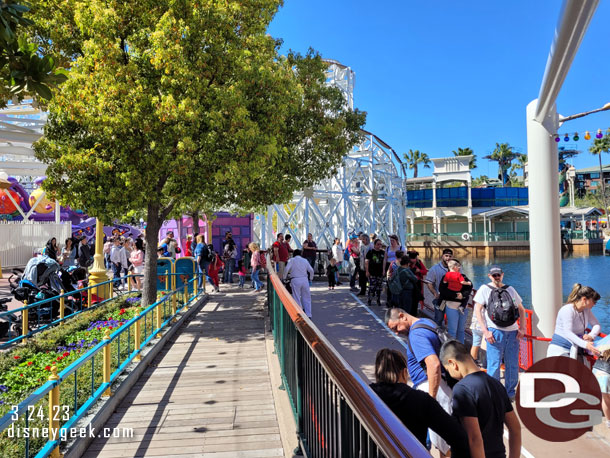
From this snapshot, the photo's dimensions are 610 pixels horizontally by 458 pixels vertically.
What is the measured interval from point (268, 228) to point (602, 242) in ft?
173

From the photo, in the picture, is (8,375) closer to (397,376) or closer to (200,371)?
(200,371)

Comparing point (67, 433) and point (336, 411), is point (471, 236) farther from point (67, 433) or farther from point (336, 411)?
point (336, 411)

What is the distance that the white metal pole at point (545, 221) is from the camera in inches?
260

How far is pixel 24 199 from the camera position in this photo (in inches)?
1149

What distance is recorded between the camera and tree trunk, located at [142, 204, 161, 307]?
1012cm

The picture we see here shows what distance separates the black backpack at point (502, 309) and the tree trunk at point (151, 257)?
7468mm

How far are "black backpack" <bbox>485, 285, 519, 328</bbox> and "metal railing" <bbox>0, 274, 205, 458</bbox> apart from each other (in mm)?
4830

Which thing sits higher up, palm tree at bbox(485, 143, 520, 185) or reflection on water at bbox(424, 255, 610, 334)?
palm tree at bbox(485, 143, 520, 185)

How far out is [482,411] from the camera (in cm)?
289

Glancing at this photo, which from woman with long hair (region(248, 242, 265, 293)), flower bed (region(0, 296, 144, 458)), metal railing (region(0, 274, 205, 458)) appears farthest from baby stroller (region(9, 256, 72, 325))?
woman with long hair (region(248, 242, 265, 293))

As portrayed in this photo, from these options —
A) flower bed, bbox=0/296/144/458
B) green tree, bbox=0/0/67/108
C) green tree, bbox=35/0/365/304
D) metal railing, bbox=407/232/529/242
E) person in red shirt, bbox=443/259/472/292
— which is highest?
green tree, bbox=35/0/365/304

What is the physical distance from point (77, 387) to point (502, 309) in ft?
17.0

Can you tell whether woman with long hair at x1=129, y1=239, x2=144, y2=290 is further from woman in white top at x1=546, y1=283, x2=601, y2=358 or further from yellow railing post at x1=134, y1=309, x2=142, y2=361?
woman in white top at x1=546, y1=283, x2=601, y2=358

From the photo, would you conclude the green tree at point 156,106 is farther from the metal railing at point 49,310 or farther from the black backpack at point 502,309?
the black backpack at point 502,309
